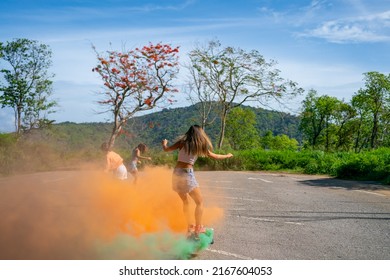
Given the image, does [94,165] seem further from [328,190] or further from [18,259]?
[18,259]

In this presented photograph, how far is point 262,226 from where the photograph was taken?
26.6 ft

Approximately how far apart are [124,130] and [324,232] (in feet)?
55.9

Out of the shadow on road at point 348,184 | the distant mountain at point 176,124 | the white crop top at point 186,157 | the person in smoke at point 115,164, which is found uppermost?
the distant mountain at point 176,124

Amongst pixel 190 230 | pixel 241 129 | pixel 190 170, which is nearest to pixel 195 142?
pixel 190 170

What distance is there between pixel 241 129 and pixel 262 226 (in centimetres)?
5187

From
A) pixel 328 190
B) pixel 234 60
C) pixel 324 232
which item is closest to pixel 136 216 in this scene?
pixel 324 232

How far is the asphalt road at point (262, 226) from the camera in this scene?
592 cm

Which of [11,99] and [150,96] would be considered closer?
[150,96]

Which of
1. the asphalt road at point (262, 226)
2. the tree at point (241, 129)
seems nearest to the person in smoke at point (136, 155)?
the asphalt road at point (262, 226)

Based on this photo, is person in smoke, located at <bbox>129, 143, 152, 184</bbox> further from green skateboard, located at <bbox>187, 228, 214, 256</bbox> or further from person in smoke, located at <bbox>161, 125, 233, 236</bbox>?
green skateboard, located at <bbox>187, 228, 214, 256</bbox>

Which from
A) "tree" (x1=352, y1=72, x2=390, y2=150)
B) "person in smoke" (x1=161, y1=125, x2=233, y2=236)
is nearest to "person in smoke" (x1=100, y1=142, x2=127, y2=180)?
"person in smoke" (x1=161, y1=125, x2=233, y2=236)

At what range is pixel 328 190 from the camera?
47.2ft

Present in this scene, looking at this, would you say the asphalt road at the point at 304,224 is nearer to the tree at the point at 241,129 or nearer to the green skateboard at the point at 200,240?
the green skateboard at the point at 200,240

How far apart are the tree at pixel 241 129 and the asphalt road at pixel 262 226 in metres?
46.6
